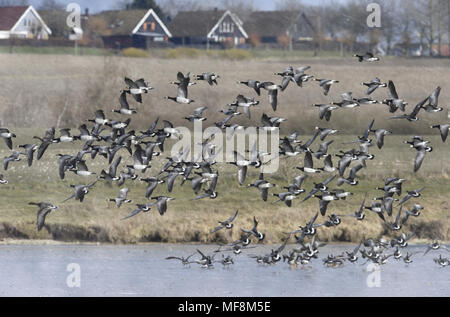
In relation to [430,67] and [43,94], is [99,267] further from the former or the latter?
[430,67]

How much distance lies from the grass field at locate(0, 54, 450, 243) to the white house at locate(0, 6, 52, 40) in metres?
24.4

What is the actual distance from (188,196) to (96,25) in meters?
78.1

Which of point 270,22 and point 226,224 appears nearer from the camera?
point 226,224

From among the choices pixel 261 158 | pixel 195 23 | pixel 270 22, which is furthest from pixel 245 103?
pixel 270 22

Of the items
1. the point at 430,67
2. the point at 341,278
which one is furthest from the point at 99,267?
the point at 430,67

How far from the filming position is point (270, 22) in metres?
136

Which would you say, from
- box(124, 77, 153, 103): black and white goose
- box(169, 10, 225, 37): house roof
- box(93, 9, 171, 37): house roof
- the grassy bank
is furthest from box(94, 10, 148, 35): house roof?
box(124, 77, 153, 103): black and white goose

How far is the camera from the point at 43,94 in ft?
267

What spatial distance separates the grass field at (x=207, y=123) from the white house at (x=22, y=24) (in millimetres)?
24367

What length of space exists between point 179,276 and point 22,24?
91.2 m

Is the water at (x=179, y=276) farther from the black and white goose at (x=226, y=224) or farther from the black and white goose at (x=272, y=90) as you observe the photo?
the black and white goose at (x=272, y=90)

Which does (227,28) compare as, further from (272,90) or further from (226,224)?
(226,224)

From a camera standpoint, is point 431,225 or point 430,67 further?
point 430,67

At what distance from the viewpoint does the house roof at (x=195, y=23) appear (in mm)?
124875
